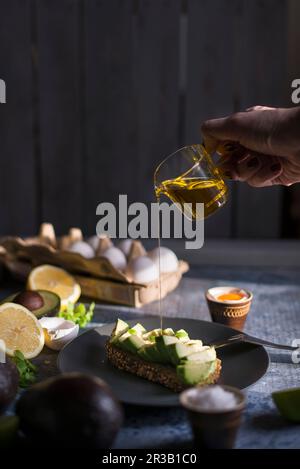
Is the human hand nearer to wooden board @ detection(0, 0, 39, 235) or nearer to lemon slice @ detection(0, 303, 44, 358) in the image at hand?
lemon slice @ detection(0, 303, 44, 358)

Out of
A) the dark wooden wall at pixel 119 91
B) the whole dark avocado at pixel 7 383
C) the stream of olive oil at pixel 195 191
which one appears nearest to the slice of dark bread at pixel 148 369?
the whole dark avocado at pixel 7 383

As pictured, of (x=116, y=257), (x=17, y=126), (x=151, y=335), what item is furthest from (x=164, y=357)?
(x=17, y=126)

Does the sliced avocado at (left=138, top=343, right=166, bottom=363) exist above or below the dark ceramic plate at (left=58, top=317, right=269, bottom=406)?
above

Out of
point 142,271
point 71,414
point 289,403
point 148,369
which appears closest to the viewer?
point 71,414

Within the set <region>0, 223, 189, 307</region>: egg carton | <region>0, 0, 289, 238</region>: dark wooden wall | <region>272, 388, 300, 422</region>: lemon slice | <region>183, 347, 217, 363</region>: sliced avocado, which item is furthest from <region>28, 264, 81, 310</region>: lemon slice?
<region>0, 0, 289, 238</region>: dark wooden wall

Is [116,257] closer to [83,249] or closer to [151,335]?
[83,249]

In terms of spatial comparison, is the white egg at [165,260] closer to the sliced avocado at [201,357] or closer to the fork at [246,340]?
the fork at [246,340]
